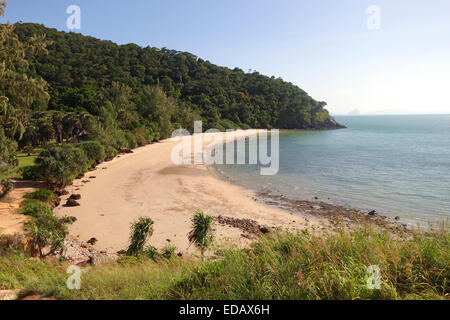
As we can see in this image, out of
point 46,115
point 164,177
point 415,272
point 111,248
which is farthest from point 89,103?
point 415,272

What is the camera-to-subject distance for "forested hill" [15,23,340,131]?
62594mm

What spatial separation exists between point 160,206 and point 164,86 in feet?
282

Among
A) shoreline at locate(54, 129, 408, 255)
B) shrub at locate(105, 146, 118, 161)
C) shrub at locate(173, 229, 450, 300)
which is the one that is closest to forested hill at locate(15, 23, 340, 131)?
shrub at locate(105, 146, 118, 161)

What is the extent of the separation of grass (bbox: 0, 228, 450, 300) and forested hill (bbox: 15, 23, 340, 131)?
5161cm

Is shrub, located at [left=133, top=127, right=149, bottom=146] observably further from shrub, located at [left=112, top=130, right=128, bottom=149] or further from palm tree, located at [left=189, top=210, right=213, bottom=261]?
palm tree, located at [left=189, top=210, right=213, bottom=261]

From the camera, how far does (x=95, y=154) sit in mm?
31859

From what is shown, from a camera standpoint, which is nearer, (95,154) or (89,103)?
(95,154)

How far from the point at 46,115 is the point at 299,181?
38.6 m

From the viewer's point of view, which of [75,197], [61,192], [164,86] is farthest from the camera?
[164,86]

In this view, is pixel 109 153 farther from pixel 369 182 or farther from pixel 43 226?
pixel 369 182

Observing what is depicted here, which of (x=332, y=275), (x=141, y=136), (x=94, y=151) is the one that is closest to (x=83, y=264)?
(x=332, y=275)

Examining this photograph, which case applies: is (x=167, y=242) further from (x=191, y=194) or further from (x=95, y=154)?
(x=95, y=154)

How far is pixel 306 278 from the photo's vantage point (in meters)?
4.22

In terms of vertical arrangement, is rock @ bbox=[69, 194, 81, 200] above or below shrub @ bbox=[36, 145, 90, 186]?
below
